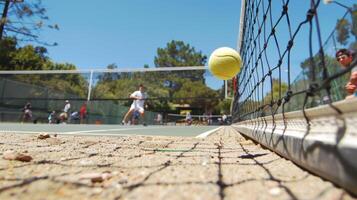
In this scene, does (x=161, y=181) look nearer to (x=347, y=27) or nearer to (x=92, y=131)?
(x=347, y=27)

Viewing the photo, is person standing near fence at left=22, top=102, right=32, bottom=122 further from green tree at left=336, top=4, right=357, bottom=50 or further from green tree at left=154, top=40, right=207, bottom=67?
green tree at left=154, top=40, right=207, bottom=67

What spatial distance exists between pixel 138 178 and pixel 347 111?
2.72 feet

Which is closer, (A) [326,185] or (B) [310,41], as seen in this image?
(A) [326,185]

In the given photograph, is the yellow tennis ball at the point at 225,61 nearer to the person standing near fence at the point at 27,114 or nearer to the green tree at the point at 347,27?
the green tree at the point at 347,27

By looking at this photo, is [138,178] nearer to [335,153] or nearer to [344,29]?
[335,153]

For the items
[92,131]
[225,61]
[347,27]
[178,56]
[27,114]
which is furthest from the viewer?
[178,56]

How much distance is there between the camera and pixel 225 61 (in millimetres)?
4398

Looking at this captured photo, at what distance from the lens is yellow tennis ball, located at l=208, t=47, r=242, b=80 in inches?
173

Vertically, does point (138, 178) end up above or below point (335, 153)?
below

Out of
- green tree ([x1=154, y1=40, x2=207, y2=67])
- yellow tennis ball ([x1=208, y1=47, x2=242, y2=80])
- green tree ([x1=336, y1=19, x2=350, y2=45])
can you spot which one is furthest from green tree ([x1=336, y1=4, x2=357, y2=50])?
green tree ([x1=154, y1=40, x2=207, y2=67])

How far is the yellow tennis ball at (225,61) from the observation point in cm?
441

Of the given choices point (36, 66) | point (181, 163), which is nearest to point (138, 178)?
point (181, 163)

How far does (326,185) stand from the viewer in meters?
1.15

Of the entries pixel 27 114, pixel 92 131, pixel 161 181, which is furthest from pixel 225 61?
pixel 27 114
